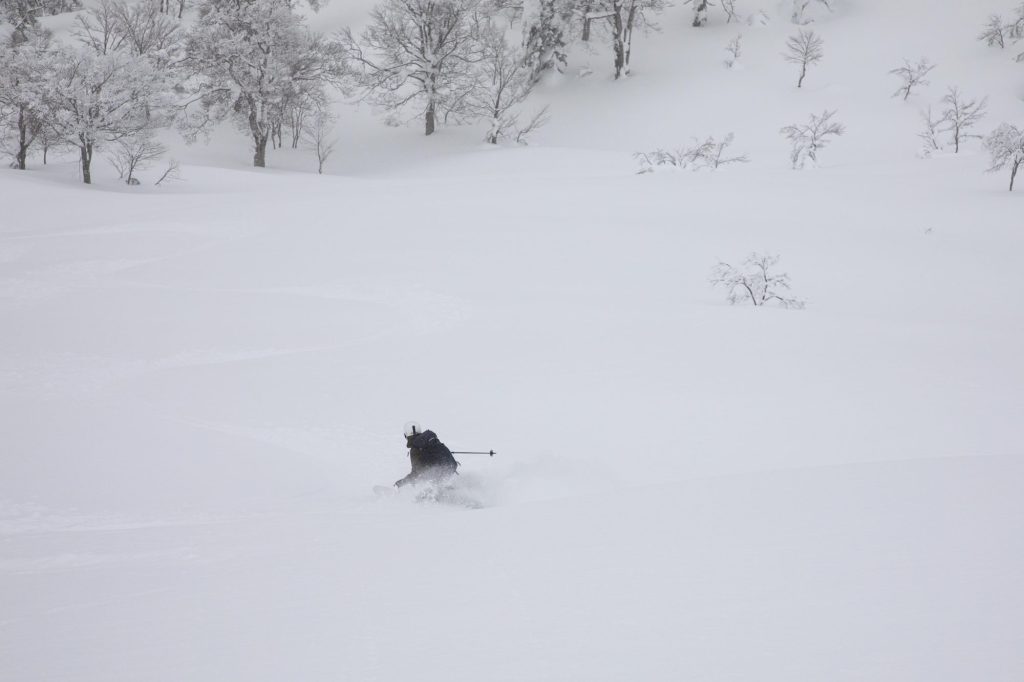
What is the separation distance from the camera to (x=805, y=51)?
1339 inches

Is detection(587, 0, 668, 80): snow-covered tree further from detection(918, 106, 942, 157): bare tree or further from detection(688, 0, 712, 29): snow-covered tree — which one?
detection(918, 106, 942, 157): bare tree

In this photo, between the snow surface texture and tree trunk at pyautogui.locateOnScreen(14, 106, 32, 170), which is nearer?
the snow surface texture

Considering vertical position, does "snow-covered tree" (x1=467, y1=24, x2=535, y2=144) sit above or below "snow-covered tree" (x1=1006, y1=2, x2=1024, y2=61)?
below

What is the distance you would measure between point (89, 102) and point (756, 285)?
21746 mm

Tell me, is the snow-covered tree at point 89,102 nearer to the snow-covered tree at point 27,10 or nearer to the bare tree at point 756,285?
the snow-covered tree at point 27,10

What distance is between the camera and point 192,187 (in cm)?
2345

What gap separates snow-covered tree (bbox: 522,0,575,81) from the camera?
116ft

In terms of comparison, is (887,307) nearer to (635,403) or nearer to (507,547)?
(635,403)

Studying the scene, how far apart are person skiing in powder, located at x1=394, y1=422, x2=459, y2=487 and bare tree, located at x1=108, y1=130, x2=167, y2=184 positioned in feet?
70.6

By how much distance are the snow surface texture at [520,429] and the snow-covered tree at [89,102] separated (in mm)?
2570

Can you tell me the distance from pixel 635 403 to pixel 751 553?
4.20 m

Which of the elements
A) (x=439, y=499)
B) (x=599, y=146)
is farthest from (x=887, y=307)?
(x=599, y=146)

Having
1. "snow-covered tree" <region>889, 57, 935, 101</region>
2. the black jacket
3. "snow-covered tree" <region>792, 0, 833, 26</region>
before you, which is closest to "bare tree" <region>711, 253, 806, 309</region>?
the black jacket

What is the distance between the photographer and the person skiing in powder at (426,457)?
6371mm
